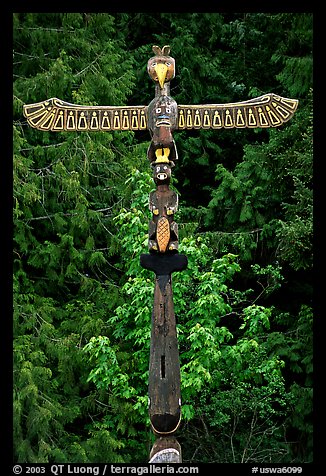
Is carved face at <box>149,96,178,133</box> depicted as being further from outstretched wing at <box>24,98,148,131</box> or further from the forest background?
the forest background

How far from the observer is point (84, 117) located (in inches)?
344

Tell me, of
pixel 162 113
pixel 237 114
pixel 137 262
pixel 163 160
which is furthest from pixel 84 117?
pixel 137 262

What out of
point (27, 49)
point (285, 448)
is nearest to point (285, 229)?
point (285, 448)

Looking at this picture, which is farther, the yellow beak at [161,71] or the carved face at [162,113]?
the yellow beak at [161,71]

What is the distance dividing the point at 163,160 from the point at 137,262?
394 cm

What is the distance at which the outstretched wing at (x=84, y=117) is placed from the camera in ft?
28.5

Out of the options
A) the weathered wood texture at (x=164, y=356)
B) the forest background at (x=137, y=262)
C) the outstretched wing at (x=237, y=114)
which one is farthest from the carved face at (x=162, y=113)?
the forest background at (x=137, y=262)

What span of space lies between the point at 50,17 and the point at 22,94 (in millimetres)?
1878

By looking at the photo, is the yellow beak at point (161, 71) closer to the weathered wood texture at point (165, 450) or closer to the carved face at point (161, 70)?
the carved face at point (161, 70)

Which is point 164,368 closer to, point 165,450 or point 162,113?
point 165,450

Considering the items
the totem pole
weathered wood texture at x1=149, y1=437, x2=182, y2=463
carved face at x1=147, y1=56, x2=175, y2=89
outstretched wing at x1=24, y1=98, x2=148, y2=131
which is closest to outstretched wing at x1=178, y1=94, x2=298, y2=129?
the totem pole

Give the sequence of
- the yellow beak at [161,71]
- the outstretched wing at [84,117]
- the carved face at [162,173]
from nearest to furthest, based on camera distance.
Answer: the carved face at [162,173], the yellow beak at [161,71], the outstretched wing at [84,117]
